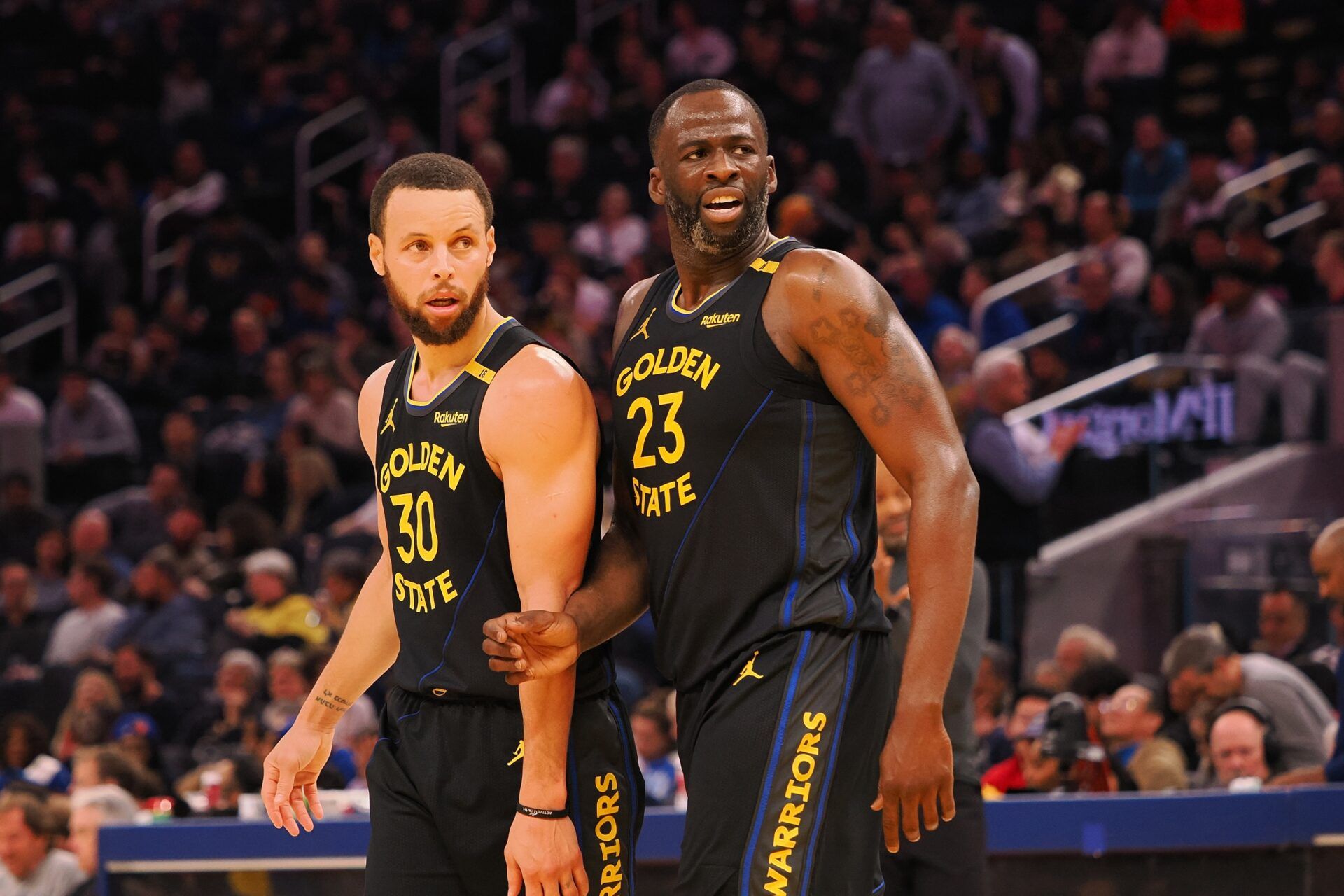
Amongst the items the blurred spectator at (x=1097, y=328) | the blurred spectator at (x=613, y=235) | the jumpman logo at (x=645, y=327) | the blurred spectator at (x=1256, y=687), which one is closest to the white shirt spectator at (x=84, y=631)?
the blurred spectator at (x=613, y=235)

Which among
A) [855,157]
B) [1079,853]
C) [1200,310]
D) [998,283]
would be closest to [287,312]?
[855,157]

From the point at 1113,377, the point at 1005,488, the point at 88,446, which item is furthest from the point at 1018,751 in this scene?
the point at 88,446

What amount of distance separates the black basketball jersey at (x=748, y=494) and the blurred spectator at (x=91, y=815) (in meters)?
4.67

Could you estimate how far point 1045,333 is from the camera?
11641mm

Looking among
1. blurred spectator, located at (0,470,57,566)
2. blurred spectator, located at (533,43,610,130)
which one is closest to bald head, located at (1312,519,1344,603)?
blurred spectator, located at (0,470,57,566)

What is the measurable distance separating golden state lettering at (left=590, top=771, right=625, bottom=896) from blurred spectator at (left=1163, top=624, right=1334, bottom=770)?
4258mm

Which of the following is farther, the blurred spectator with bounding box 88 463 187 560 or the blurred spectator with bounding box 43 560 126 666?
the blurred spectator with bounding box 88 463 187 560

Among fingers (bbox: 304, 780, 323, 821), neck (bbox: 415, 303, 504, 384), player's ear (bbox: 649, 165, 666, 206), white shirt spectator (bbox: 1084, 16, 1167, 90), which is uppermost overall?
white shirt spectator (bbox: 1084, 16, 1167, 90)

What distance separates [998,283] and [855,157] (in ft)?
8.44

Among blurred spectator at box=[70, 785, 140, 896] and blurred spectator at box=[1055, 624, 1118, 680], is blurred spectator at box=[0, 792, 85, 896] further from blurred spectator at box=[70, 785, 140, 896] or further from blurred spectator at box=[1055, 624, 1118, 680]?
blurred spectator at box=[1055, 624, 1118, 680]

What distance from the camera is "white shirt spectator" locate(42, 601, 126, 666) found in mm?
11031

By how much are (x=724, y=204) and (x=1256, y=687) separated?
4922 mm

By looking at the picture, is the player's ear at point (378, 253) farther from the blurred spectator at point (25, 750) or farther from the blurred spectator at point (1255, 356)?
the blurred spectator at point (1255, 356)

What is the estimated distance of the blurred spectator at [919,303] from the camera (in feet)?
39.0
